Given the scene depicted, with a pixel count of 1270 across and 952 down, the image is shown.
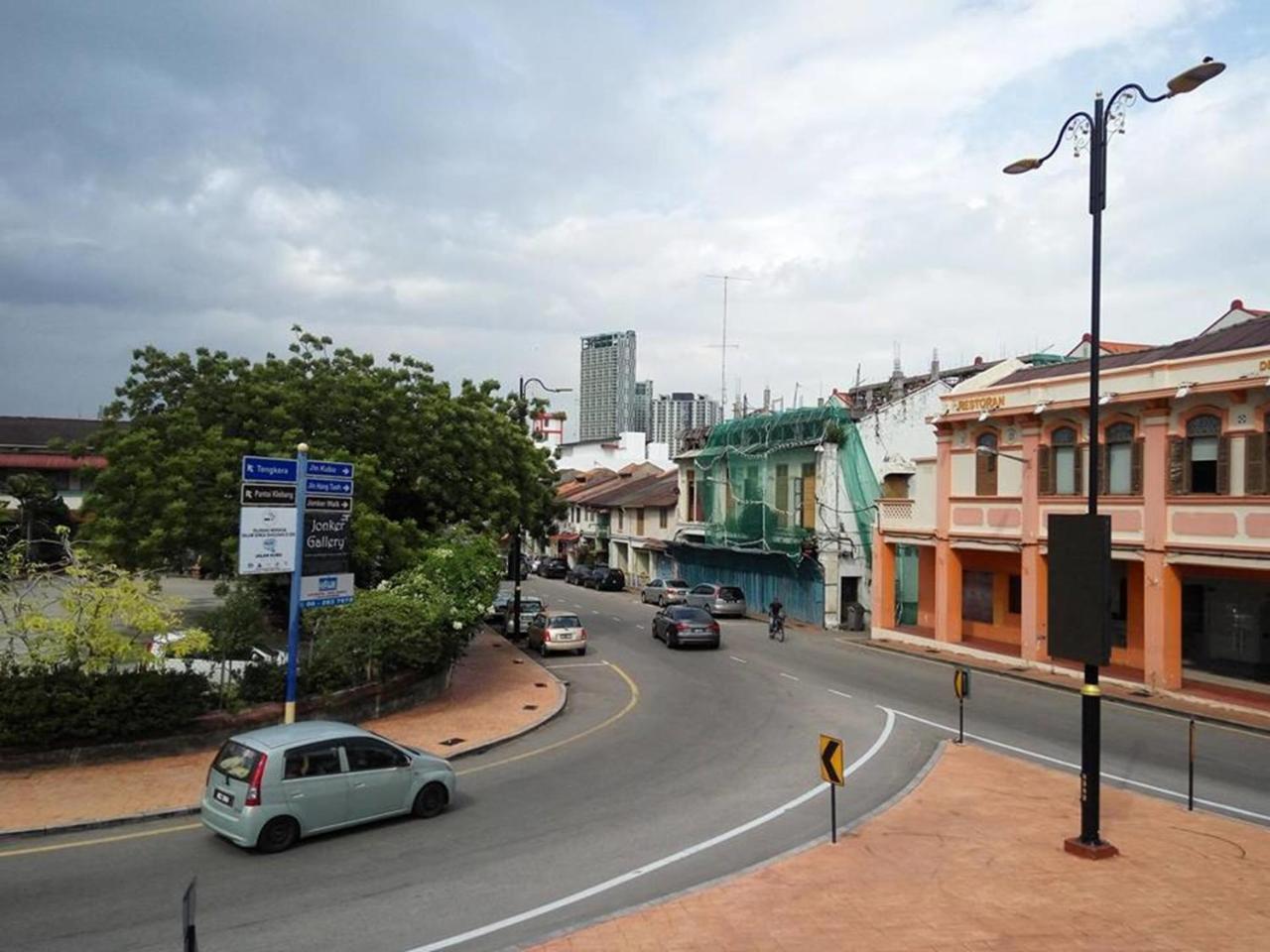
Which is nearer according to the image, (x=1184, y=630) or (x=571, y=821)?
(x=571, y=821)

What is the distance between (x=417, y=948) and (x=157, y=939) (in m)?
2.53

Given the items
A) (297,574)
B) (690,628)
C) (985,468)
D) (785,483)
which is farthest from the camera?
(785,483)

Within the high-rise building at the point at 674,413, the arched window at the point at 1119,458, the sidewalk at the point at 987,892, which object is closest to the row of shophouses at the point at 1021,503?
the arched window at the point at 1119,458

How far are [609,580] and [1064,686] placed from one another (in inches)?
1410

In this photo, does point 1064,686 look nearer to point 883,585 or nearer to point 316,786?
point 883,585

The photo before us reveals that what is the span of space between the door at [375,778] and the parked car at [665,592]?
3234cm

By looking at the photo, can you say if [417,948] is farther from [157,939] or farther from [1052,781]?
[1052,781]

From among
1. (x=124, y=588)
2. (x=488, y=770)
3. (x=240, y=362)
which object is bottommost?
(x=488, y=770)

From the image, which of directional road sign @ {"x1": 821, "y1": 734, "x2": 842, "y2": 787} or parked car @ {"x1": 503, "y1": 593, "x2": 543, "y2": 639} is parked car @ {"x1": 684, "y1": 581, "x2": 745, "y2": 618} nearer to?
parked car @ {"x1": 503, "y1": 593, "x2": 543, "y2": 639}

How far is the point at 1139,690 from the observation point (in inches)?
969

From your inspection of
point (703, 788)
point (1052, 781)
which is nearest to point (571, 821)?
point (703, 788)

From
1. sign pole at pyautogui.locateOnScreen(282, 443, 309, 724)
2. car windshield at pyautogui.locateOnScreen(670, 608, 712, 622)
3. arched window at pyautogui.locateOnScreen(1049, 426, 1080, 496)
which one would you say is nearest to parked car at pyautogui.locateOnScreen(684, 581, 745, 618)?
car windshield at pyautogui.locateOnScreen(670, 608, 712, 622)

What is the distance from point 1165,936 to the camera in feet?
30.7

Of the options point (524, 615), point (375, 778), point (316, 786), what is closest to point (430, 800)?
point (375, 778)
